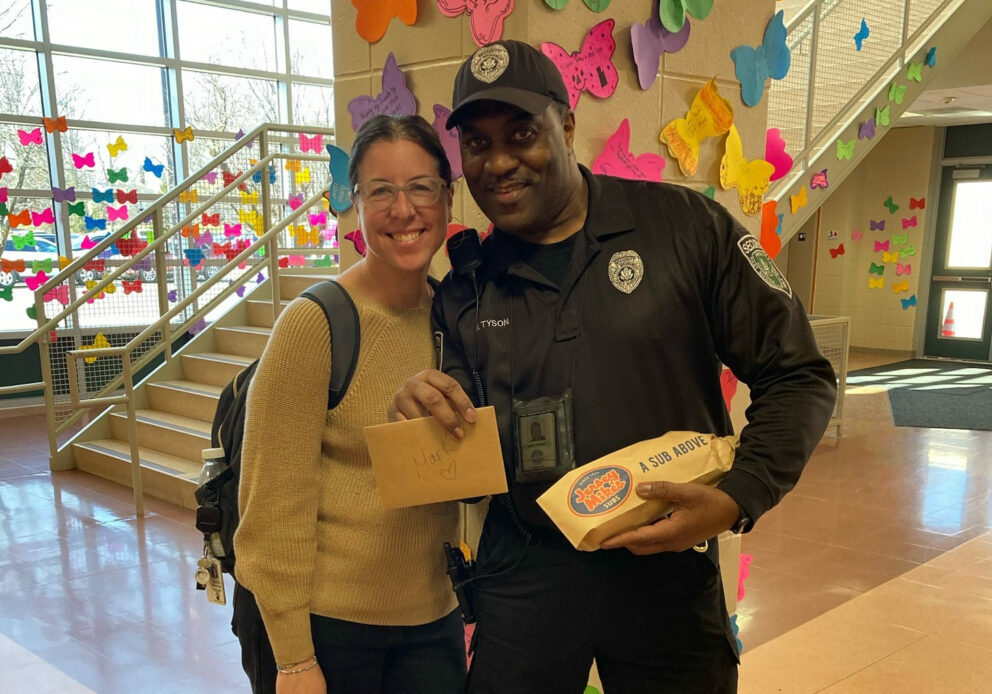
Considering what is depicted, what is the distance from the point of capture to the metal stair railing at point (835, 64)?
465cm

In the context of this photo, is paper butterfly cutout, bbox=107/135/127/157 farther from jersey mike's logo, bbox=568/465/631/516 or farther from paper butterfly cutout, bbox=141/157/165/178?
jersey mike's logo, bbox=568/465/631/516

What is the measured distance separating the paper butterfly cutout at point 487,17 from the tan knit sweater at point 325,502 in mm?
669

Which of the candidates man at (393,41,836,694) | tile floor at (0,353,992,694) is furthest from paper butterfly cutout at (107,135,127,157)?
man at (393,41,836,694)

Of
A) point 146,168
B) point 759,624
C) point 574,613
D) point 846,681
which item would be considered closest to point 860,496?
point 759,624

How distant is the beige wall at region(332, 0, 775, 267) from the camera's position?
1761mm

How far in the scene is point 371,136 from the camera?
1364 mm

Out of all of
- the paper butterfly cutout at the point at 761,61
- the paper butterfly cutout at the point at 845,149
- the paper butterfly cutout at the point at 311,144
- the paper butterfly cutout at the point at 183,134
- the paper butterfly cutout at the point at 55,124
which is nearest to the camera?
the paper butterfly cutout at the point at 761,61

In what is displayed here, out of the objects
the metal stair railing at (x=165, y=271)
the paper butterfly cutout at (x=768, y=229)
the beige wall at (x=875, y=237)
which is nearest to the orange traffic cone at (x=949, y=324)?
the beige wall at (x=875, y=237)

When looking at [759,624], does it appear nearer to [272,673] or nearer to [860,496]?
[860,496]

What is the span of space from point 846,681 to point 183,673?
2412 mm

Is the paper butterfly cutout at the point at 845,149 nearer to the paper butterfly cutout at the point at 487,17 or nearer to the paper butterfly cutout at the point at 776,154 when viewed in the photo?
the paper butterfly cutout at the point at 776,154

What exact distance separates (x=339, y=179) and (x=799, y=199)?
3.50 metres

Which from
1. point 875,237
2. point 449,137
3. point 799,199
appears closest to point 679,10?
point 449,137

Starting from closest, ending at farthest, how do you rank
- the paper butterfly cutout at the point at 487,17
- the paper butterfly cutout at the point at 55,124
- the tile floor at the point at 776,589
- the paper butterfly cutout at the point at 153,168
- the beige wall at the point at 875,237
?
the paper butterfly cutout at the point at 487,17 → the tile floor at the point at 776,589 → the paper butterfly cutout at the point at 55,124 → the paper butterfly cutout at the point at 153,168 → the beige wall at the point at 875,237
